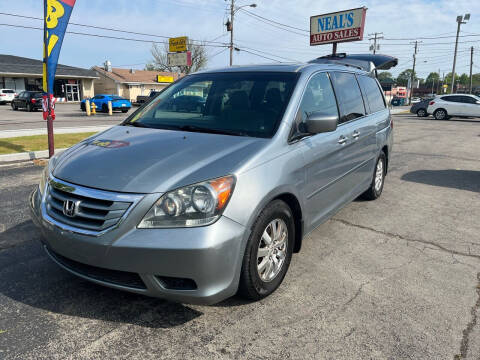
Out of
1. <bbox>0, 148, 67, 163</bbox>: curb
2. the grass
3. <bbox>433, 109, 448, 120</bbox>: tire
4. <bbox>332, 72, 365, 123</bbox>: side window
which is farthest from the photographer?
<bbox>433, 109, 448, 120</bbox>: tire

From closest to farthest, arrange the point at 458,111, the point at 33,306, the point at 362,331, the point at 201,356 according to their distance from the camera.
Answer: the point at 201,356 → the point at 362,331 → the point at 33,306 → the point at 458,111

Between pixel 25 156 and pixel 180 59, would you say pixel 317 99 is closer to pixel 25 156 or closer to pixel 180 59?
pixel 25 156

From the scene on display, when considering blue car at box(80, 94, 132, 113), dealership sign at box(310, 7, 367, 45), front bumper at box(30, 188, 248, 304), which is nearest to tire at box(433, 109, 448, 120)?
dealership sign at box(310, 7, 367, 45)

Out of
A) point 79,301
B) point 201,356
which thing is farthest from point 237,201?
point 79,301

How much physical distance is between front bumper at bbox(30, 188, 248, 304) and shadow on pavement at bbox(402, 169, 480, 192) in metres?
5.59

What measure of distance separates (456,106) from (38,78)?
4594cm

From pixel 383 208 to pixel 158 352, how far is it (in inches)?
153

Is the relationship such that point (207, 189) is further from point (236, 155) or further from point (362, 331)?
point (362, 331)

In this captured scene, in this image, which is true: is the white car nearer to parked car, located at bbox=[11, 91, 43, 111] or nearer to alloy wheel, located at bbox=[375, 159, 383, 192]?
alloy wheel, located at bbox=[375, 159, 383, 192]

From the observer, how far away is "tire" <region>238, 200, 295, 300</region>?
254 cm

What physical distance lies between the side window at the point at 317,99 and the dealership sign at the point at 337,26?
24094 mm

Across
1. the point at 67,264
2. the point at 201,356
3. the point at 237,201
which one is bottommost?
the point at 201,356

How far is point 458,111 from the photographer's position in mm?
22969

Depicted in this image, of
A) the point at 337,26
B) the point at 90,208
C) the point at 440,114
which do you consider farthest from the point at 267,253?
the point at 337,26
